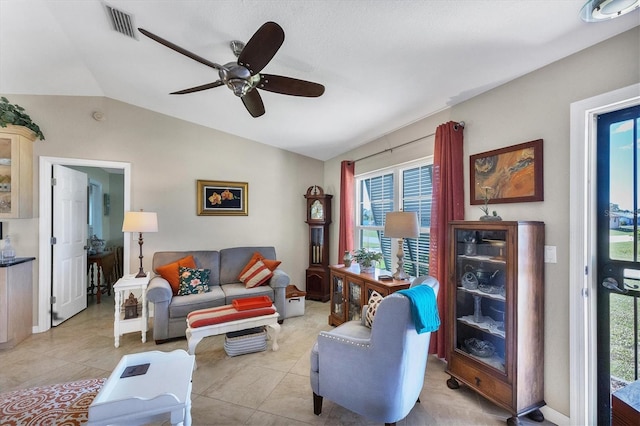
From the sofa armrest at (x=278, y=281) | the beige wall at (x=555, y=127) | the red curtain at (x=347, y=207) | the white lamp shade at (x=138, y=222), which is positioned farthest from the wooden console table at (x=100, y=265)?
the beige wall at (x=555, y=127)

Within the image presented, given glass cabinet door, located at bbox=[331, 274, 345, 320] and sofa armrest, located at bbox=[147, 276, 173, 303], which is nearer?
sofa armrest, located at bbox=[147, 276, 173, 303]

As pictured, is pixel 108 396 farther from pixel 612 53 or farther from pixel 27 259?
pixel 612 53

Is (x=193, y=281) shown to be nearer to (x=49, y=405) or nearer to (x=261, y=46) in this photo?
(x=49, y=405)

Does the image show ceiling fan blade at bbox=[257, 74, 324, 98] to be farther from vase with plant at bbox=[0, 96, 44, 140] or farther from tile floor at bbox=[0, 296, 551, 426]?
vase with plant at bbox=[0, 96, 44, 140]

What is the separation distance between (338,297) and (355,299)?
15.1 inches

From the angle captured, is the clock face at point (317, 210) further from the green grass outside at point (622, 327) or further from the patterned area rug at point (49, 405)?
the green grass outside at point (622, 327)

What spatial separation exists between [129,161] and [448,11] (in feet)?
13.1

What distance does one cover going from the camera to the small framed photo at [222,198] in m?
4.05

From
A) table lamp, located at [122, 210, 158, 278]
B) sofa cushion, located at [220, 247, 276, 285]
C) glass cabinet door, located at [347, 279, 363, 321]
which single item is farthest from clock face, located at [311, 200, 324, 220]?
table lamp, located at [122, 210, 158, 278]

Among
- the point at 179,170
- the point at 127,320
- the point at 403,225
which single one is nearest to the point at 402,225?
the point at 403,225

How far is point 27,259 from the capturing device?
3.09 m

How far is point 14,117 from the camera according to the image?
297cm

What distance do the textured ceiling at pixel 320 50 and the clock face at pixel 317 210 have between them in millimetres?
1387

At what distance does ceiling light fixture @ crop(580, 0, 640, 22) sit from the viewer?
126 centimetres
